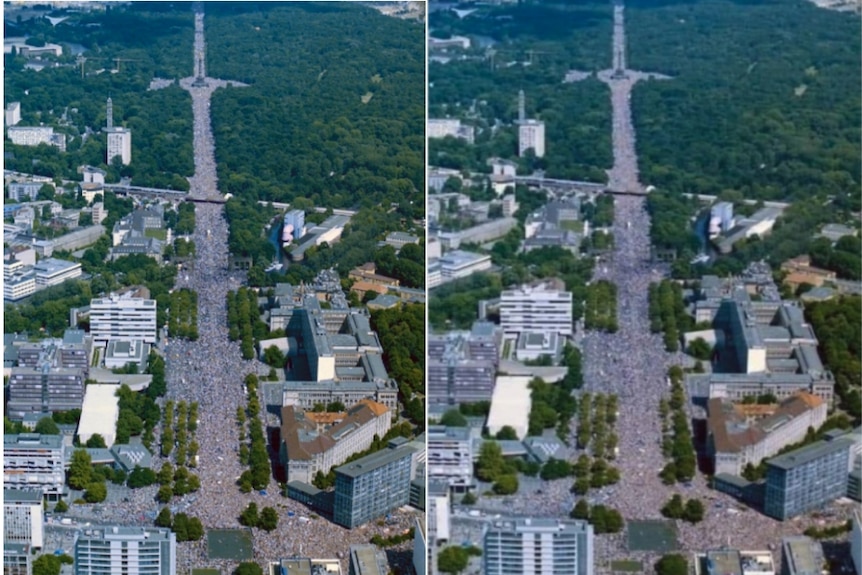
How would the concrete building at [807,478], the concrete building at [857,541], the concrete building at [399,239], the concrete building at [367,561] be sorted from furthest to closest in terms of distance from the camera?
the concrete building at [399,239]
the concrete building at [367,561]
the concrete building at [807,478]
the concrete building at [857,541]

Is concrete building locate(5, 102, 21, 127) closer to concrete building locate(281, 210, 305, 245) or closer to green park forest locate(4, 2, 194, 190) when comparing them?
green park forest locate(4, 2, 194, 190)

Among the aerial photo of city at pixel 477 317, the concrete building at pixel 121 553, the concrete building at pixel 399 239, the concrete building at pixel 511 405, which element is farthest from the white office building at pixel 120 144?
the concrete building at pixel 511 405

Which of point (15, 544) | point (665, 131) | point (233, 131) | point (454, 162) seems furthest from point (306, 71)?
point (15, 544)

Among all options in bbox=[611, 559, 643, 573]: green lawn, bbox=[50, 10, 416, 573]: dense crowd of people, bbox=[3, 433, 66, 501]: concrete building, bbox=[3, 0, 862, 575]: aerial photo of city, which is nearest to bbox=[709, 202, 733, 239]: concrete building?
bbox=[3, 0, 862, 575]: aerial photo of city

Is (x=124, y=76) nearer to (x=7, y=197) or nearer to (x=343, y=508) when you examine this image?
(x=7, y=197)

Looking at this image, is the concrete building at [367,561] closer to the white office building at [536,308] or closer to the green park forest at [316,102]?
the white office building at [536,308]

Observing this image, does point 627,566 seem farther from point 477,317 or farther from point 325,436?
point 325,436
